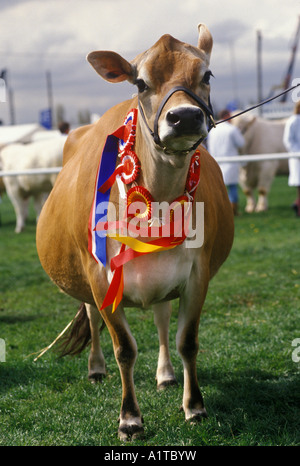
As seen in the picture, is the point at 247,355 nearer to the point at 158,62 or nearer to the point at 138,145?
the point at 138,145

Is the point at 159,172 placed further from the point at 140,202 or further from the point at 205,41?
the point at 205,41

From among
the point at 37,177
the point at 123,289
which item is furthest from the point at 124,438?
the point at 37,177

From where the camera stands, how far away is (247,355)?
436 centimetres

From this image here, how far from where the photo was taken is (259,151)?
13.9 meters

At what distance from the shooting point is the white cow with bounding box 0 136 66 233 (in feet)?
39.8

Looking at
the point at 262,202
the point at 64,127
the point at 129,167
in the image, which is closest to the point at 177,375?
the point at 129,167

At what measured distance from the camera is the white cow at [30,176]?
12.1m

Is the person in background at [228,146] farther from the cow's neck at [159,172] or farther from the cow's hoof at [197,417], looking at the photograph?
the cow's neck at [159,172]

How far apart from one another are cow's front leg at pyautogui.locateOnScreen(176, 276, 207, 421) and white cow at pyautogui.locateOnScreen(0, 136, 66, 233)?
29.3ft

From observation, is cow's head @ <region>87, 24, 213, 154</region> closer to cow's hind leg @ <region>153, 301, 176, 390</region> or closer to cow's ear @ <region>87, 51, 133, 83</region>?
cow's ear @ <region>87, 51, 133, 83</region>

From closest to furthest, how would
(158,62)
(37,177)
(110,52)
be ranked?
1. (158,62)
2. (110,52)
3. (37,177)

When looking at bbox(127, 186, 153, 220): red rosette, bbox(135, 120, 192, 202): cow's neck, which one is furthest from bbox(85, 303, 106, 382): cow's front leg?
bbox(135, 120, 192, 202): cow's neck

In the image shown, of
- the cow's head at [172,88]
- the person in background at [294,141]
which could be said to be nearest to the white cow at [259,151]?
the person in background at [294,141]

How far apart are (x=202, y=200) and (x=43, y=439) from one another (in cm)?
161
